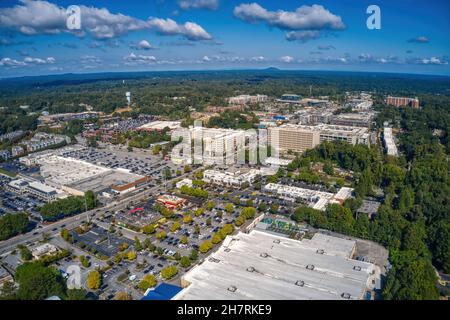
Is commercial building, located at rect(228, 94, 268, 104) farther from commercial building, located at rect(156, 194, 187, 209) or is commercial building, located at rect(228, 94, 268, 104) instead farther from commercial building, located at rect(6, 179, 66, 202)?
commercial building, located at rect(156, 194, 187, 209)

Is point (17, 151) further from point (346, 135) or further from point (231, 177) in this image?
point (346, 135)

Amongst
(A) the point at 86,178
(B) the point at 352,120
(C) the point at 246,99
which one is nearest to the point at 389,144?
(B) the point at 352,120

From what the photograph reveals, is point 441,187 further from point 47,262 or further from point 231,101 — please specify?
point 231,101

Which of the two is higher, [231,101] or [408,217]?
[231,101]

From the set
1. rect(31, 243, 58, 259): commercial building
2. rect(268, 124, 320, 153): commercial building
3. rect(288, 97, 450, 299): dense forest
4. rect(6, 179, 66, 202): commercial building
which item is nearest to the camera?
rect(288, 97, 450, 299): dense forest

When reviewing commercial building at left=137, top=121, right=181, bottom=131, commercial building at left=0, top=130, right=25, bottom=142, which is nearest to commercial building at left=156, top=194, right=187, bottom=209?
commercial building at left=137, top=121, right=181, bottom=131

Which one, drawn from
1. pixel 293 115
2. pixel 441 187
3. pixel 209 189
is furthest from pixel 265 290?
pixel 293 115
